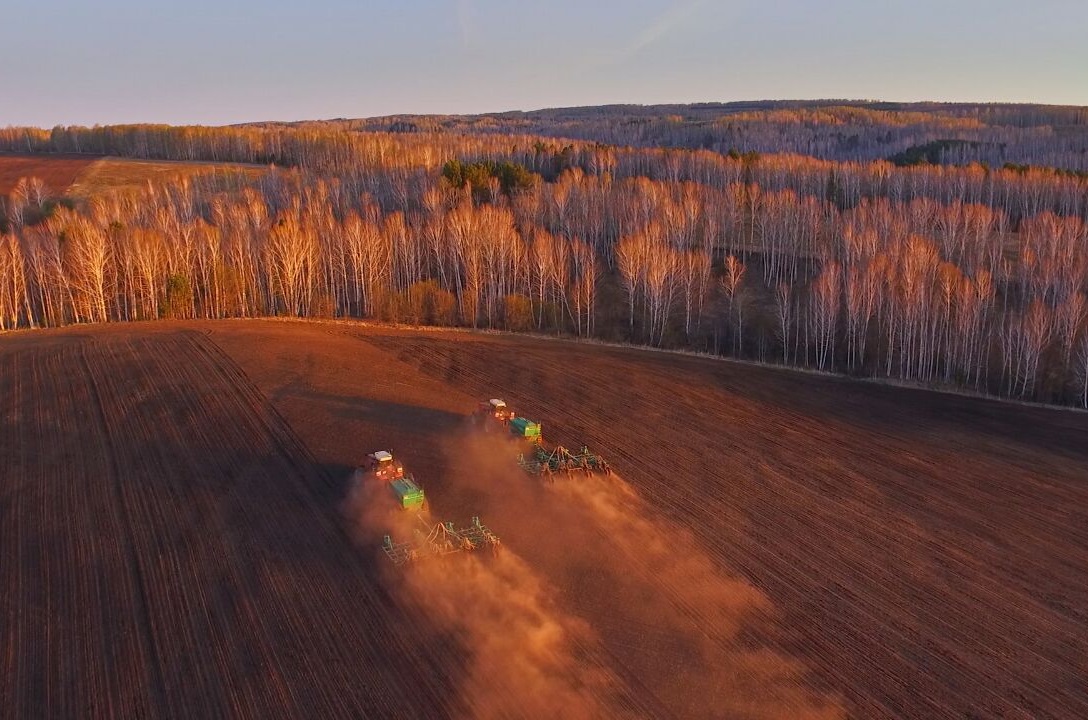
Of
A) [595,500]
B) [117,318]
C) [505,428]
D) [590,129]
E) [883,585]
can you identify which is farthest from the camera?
[590,129]

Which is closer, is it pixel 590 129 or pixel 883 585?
pixel 883 585

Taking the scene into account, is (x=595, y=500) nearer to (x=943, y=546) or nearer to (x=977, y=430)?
(x=943, y=546)

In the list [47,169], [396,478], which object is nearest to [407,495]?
[396,478]

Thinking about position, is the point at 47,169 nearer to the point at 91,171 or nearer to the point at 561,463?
the point at 91,171

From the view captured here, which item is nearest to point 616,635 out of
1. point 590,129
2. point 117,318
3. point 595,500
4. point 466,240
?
point 595,500

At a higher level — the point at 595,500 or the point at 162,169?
the point at 162,169

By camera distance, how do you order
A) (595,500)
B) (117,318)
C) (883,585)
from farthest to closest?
(117,318), (595,500), (883,585)
